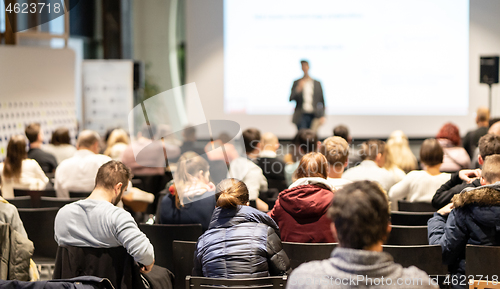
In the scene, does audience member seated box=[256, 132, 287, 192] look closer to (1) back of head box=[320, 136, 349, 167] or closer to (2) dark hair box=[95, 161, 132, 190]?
(1) back of head box=[320, 136, 349, 167]

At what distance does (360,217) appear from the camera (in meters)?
1.33

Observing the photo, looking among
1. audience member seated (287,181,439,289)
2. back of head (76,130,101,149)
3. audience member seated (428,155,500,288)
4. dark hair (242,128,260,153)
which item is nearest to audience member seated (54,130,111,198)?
back of head (76,130,101,149)

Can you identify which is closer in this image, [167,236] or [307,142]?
[167,236]

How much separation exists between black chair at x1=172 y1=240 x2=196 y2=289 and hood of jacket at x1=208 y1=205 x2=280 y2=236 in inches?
11.8

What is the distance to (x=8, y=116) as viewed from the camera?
637cm

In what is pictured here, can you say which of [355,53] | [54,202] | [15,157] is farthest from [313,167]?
[355,53]

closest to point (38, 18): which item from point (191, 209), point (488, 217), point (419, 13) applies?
point (191, 209)

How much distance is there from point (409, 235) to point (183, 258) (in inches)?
54.7

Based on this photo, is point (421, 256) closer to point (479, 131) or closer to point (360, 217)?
point (360, 217)

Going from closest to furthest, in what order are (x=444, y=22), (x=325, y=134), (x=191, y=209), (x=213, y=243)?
(x=213, y=243)
(x=191, y=209)
(x=444, y=22)
(x=325, y=134)

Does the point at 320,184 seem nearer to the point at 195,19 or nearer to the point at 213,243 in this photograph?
the point at 213,243

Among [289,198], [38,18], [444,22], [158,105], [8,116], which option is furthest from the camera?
A: [158,105]

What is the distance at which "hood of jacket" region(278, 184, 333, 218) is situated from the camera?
8.54ft

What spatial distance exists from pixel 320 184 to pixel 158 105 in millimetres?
8299
